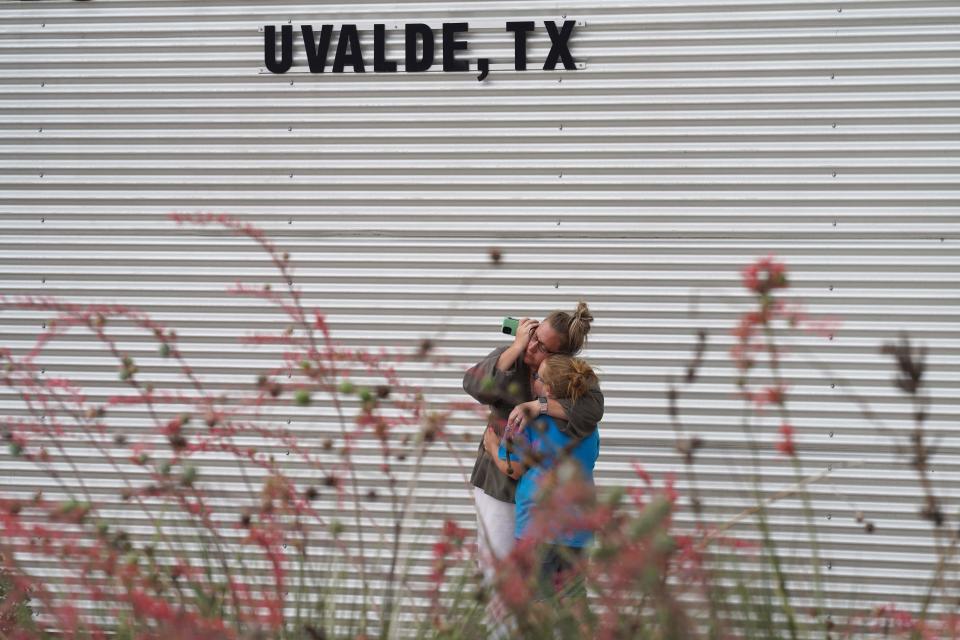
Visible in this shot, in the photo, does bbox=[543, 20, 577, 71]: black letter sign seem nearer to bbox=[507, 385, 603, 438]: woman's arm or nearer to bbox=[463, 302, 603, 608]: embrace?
bbox=[463, 302, 603, 608]: embrace

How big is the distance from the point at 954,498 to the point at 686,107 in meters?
2.39

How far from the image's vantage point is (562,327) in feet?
13.6

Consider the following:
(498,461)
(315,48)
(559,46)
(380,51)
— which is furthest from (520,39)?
(498,461)

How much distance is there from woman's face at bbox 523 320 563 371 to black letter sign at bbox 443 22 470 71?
1.79m

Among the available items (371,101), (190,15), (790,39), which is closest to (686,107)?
(790,39)

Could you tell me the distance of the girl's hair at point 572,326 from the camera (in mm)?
4145

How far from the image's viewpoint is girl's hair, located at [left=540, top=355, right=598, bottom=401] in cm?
392

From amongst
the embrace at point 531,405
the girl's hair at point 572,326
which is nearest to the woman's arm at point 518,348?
the embrace at point 531,405

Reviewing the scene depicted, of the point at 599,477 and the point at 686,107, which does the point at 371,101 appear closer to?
the point at 686,107

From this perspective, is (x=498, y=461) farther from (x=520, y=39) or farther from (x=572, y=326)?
(x=520, y=39)

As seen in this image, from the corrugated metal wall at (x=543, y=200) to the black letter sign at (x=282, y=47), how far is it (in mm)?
59

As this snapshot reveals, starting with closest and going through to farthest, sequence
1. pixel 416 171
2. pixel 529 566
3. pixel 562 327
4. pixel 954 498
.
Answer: pixel 529 566, pixel 562 327, pixel 954 498, pixel 416 171

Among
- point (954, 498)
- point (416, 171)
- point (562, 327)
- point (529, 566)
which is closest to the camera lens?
point (529, 566)

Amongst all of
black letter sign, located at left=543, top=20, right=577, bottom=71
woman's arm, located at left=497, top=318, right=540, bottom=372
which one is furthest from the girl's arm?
black letter sign, located at left=543, top=20, right=577, bottom=71
